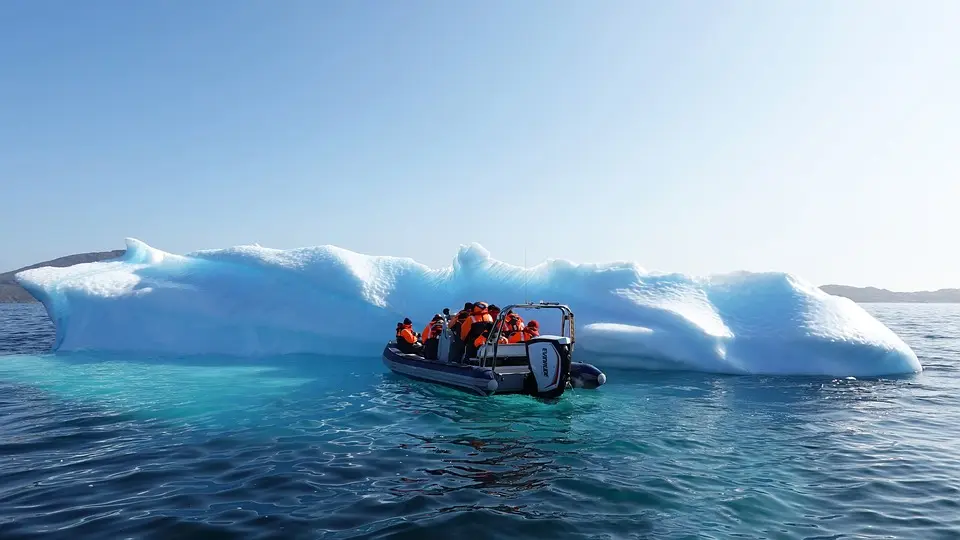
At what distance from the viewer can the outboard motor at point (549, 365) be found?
9500mm

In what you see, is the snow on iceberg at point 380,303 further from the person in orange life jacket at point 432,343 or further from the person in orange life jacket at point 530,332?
the person in orange life jacket at point 432,343

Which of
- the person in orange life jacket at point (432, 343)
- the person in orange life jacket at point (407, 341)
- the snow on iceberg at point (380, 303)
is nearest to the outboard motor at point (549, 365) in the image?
the person in orange life jacket at point (432, 343)

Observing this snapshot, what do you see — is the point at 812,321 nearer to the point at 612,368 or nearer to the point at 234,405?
the point at 612,368

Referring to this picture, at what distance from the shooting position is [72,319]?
17.3 m

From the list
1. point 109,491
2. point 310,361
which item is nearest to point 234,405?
point 109,491

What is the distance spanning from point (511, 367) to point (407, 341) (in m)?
3.71

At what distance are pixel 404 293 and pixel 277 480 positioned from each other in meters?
11.9

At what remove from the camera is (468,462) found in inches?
258

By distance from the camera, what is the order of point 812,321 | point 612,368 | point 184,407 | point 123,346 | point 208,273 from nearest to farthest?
point 184,407 < point 812,321 < point 612,368 < point 123,346 < point 208,273

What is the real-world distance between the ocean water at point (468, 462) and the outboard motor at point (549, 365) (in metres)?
0.45

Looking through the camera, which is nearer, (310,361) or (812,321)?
(812,321)

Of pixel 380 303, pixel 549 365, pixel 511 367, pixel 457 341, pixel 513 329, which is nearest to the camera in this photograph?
pixel 549 365

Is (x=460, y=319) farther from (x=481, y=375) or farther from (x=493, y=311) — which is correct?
(x=481, y=375)

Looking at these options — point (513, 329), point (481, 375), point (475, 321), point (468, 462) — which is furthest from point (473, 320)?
point (468, 462)
